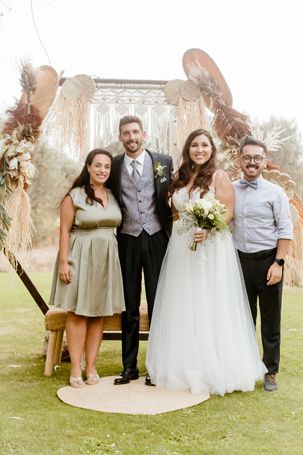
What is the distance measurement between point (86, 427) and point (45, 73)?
279cm

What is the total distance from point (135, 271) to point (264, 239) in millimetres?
948

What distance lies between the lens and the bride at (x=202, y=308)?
391cm

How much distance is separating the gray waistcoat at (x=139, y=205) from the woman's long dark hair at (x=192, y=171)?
19 cm

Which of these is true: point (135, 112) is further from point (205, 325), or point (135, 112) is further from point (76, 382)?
point (76, 382)

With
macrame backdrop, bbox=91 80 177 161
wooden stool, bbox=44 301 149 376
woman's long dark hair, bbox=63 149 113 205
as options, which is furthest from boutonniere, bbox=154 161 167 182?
wooden stool, bbox=44 301 149 376

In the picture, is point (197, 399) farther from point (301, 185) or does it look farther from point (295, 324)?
point (301, 185)

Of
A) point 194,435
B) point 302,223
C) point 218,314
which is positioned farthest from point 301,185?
point 194,435

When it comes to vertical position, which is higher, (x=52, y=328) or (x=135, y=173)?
(x=135, y=173)

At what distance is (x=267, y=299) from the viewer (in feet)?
12.9

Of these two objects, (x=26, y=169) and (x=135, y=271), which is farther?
(x=26, y=169)

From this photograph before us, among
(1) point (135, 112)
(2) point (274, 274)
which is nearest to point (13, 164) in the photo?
(1) point (135, 112)

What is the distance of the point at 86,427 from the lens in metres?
3.21

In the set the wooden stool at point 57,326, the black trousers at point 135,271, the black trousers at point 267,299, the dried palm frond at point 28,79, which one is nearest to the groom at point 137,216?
the black trousers at point 135,271

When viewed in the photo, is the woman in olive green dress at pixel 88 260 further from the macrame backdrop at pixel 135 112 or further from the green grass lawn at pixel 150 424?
the macrame backdrop at pixel 135 112
